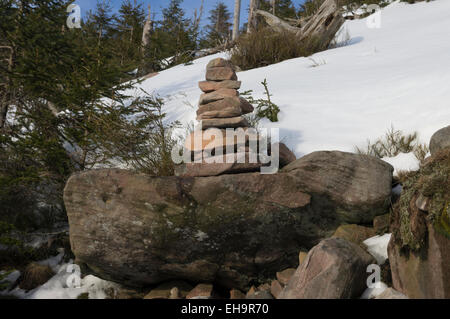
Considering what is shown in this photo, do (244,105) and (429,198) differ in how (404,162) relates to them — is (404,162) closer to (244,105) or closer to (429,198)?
(429,198)

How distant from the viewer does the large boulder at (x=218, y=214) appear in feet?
10.0

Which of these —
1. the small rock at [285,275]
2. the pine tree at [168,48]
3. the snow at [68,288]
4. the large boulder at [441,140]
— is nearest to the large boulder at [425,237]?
the large boulder at [441,140]

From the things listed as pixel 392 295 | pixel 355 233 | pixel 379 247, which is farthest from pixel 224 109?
pixel 392 295

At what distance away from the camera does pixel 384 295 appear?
2.18 metres

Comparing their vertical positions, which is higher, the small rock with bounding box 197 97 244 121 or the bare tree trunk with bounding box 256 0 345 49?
the bare tree trunk with bounding box 256 0 345 49

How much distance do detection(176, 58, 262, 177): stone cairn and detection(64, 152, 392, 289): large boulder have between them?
0.73 ft

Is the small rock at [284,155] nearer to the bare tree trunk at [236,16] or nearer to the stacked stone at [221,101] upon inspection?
the stacked stone at [221,101]

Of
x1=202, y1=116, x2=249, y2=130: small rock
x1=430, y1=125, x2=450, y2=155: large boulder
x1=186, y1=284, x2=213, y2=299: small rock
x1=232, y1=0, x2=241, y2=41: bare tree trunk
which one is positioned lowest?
x1=186, y1=284, x2=213, y2=299: small rock

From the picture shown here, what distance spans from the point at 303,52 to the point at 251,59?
1646mm

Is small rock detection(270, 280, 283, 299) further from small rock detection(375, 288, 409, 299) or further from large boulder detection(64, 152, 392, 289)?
small rock detection(375, 288, 409, 299)

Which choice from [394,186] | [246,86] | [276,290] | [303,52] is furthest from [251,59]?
[276,290]

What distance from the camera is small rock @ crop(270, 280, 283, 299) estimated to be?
297 centimetres

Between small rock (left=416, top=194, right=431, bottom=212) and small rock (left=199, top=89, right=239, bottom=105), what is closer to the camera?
small rock (left=416, top=194, right=431, bottom=212)

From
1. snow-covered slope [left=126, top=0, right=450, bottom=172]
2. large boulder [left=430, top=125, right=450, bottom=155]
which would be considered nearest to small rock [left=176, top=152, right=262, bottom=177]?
snow-covered slope [left=126, top=0, right=450, bottom=172]
